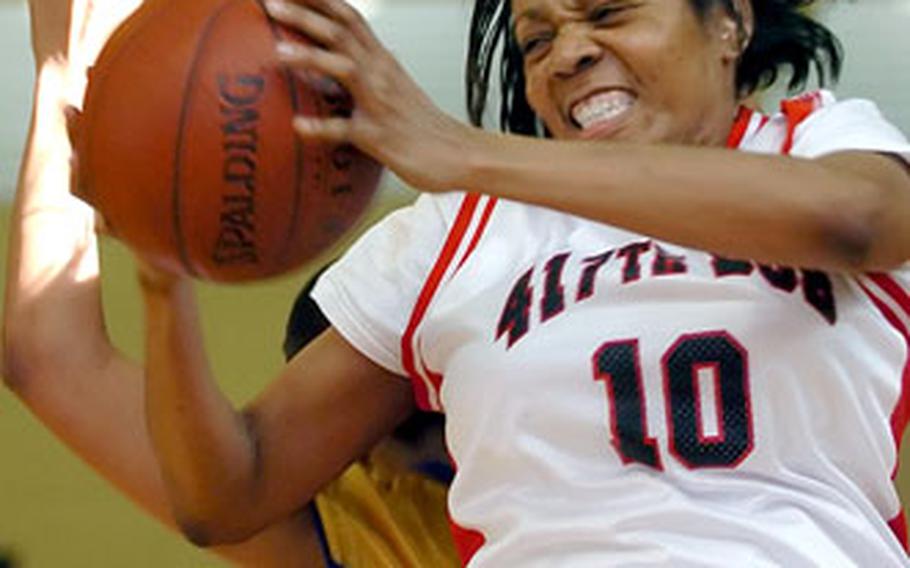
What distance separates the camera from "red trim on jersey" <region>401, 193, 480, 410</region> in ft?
4.56

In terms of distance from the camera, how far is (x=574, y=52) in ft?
4.50

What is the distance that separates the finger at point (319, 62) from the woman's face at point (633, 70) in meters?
0.29

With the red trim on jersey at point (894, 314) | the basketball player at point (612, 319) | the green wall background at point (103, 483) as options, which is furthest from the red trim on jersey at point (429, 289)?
the green wall background at point (103, 483)

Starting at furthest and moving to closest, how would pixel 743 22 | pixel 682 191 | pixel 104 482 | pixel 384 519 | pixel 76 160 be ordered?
pixel 104 482 → pixel 384 519 → pixel 743 22 → pixel 76 160 → pixel 682 191

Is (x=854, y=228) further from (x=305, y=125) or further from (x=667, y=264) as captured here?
(x=305, y=125)

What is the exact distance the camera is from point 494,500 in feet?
4.26

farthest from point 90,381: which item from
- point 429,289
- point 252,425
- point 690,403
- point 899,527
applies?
point 899,527

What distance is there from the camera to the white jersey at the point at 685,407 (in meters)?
1.22

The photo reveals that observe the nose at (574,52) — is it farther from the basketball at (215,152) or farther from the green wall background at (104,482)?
the green wall background at (104,482)

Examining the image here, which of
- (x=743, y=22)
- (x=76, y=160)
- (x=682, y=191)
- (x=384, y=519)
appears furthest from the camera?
(x=384, y=519)

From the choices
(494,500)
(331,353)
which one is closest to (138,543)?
(331,353)

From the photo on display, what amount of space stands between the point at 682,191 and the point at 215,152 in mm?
283

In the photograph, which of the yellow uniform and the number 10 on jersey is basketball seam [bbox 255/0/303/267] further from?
the yellow uniform

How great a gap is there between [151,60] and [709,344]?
0.41m
